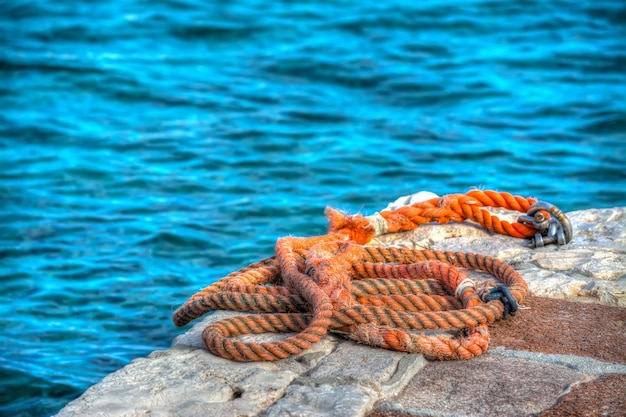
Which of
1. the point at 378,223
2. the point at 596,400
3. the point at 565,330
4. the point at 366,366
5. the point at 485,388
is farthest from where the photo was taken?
the point at 378,223

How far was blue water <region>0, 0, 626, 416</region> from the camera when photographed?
518cm

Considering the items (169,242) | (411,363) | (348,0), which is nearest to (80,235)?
(169,242)

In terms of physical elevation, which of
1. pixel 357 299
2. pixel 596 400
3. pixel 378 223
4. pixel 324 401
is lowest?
pixel 596 400

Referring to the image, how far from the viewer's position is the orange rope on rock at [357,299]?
2826mm

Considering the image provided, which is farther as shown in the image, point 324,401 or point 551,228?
point 551,228

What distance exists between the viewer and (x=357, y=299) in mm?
3160

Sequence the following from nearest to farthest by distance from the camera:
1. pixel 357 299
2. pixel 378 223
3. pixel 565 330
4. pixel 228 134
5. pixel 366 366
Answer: pixel 366 366, pixel 565 330, pixel 357 299, pixel 378 223, pixel 228 134

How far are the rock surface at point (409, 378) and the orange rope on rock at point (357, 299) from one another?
0.18ft

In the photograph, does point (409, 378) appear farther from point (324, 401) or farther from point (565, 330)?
point (565, 330)

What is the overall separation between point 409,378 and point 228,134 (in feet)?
16.8

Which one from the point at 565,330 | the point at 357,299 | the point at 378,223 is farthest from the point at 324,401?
the point at 378,223

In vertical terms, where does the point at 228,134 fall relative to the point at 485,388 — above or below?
above

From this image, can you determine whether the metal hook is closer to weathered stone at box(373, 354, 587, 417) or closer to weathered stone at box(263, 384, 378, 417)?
weathered stone at box(373, 354, 587, 417)

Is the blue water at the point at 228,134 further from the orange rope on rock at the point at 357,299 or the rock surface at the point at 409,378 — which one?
the rock surface at the point at 409,378
